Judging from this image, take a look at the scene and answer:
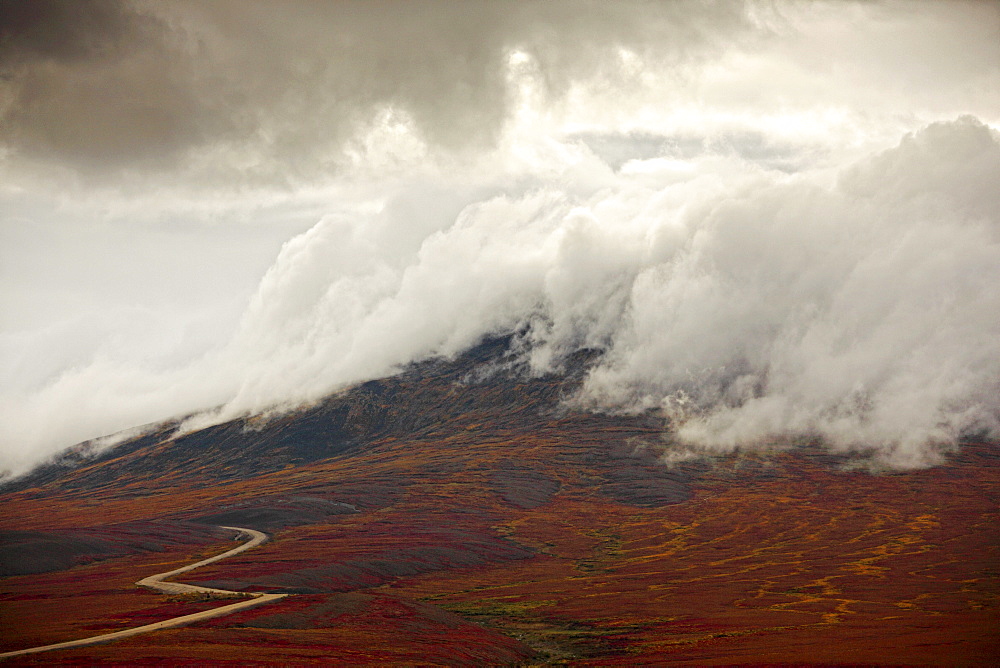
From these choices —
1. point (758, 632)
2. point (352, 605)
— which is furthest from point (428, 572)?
point (758, 632)

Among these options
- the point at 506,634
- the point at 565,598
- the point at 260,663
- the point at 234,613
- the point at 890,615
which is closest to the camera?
the point at 260,663

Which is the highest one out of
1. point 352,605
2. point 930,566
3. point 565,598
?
point 352,605

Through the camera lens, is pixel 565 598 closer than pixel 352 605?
No

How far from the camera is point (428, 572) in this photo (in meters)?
178

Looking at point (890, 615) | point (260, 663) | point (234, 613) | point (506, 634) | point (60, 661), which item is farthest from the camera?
point (890, 615)

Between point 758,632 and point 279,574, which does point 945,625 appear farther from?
point 279,574

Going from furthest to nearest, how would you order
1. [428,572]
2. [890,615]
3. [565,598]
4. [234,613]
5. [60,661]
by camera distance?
[428,572] → [565,598] → [890,615] → [234,613] → [60,661]

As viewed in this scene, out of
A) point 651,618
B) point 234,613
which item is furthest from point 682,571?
point 234,613

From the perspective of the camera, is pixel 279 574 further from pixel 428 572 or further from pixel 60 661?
pixel 60 661

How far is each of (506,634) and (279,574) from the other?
53.8m

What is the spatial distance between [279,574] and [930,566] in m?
147

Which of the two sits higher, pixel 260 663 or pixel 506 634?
pixel 260 663

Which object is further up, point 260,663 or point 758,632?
point 260,663

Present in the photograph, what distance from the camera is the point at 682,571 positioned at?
17888 centimetres
